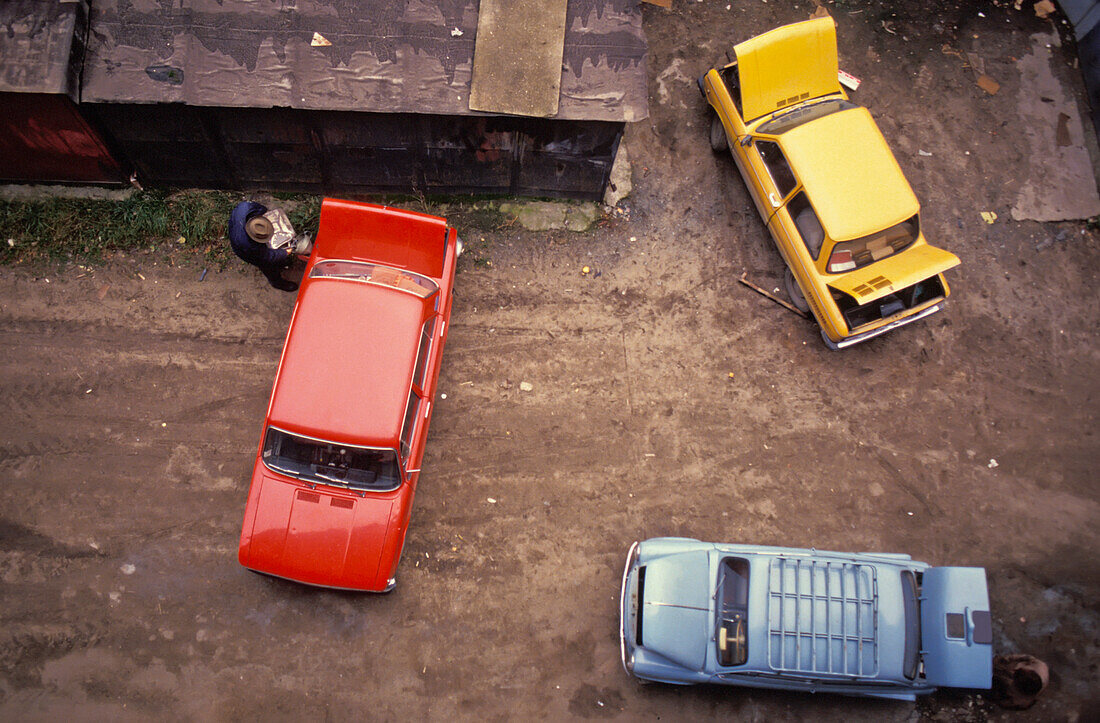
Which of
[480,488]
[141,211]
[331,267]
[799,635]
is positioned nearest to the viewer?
[799,635]

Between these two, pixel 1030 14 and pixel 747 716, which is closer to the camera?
pixel 747 716

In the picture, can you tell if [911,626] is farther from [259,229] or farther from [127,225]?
[127,225]

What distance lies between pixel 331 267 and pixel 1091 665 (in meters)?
8.69

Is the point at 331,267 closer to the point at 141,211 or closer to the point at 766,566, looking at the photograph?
the point at 141,211

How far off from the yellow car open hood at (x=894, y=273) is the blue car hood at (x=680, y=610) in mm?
3183

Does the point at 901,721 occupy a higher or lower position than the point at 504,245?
lower

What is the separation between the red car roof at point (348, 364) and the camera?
5.87 m

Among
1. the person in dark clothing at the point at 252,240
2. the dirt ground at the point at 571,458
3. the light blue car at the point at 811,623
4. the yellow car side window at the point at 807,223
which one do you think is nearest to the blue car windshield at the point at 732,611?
the light blue car at the point at 811,623

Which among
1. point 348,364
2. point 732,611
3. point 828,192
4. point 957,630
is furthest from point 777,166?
point 348,364

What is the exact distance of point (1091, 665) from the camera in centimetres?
664

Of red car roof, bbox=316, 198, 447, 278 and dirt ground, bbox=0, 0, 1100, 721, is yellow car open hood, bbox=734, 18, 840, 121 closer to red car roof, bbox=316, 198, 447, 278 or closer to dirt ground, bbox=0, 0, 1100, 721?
dirt ground, bbox=0, 0, 1100, 721

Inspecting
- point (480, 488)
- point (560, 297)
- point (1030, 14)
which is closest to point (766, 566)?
point (480, 488)

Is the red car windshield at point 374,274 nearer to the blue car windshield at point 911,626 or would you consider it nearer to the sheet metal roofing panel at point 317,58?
the sheet metal roofing panel at point 317,58

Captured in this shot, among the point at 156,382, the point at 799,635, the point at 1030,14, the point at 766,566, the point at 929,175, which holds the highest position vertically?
the point at 1030,14
